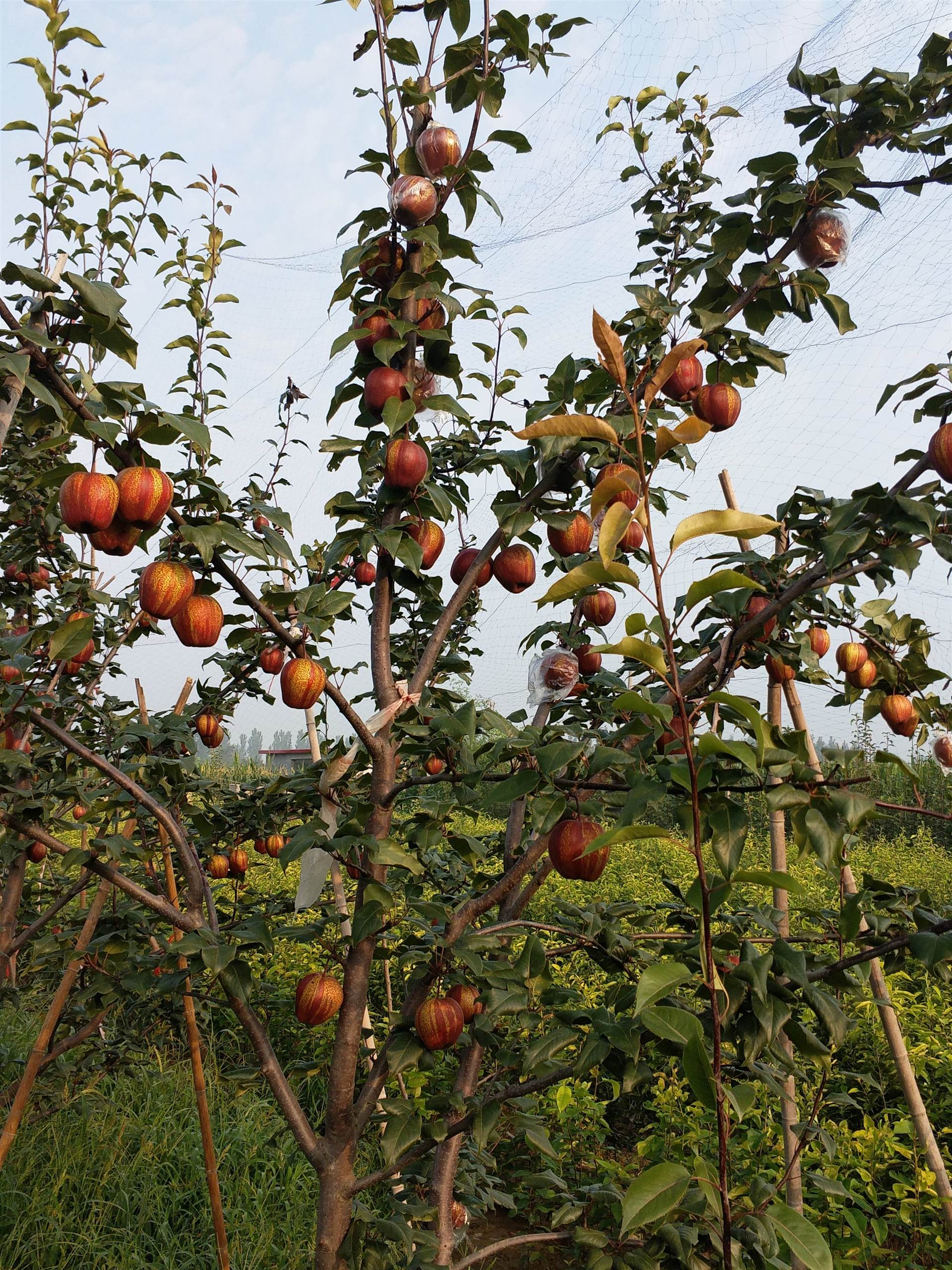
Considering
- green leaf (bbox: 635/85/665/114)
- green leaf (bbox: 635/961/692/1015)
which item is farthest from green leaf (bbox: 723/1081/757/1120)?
green leaf (bbox: 635/85/665/114)

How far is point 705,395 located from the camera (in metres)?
1.38

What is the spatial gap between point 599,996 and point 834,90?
11.0 feet

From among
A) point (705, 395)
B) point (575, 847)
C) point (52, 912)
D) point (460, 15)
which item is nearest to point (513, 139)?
point (460, 15)

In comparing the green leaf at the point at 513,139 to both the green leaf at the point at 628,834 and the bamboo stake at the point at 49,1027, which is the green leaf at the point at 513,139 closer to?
the green leaf at the point at 628,834

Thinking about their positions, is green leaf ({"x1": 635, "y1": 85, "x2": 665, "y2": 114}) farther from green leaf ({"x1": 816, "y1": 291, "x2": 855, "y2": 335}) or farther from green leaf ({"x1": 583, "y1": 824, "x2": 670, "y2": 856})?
green leaf ({"x1": 583, "y1": 824, "x2": 670, "y2": 856})

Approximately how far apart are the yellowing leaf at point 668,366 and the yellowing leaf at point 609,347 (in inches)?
1.2

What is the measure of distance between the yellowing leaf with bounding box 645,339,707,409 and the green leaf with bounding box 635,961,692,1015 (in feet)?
1.62

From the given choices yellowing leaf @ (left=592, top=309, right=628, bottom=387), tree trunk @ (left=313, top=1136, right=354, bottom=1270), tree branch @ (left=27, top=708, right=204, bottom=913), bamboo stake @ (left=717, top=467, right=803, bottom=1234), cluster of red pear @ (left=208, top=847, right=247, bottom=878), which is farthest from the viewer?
cluster of red pear @ (left=208, top=847, right=247, bottom=878)

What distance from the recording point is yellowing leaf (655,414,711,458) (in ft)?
2.41

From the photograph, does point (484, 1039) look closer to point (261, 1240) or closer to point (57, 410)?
point (57, 410)

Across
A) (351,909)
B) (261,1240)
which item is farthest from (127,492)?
(261,1240)

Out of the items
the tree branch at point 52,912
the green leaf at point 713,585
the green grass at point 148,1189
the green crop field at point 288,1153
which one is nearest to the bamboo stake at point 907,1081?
the green crop field at point 288,1153

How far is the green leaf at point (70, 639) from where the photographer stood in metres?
1.08

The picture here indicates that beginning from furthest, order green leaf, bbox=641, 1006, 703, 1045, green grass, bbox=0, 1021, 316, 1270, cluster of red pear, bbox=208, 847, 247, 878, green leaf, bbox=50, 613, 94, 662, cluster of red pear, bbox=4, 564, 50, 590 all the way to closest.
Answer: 1. cluster of red pear, bbox=4, 564, 50, 590
2. green grass, bbox=0, 1021, 316, 1270
3. cluster of red pear, bbox=208, 847, 247, 878
4. green leaf, bbox=50, 613, 94, 662
5. green leaf, bbox=641, 1006, 703, 1045
